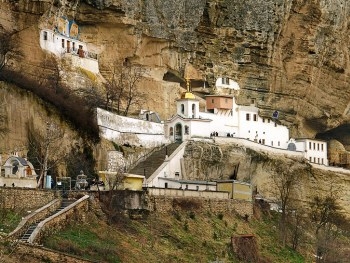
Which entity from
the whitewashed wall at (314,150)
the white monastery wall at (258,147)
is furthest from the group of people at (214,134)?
the whitewashed wall at (314,150)

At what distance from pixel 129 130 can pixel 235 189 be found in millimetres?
7820

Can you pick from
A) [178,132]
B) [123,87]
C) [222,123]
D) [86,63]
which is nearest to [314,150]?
[222,123]

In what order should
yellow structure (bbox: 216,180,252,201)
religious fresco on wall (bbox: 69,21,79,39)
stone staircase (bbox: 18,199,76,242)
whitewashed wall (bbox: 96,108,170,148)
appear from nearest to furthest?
stone staircase (bbox: 18,199,76,242) → yellow structure (bbox: 216,180,252,201) → whitewashed wall (bbox: 96,108,170,148) → religious fresco on wall (bbox: 69,21,79,39)

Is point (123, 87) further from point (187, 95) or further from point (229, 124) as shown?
point (229, 124)

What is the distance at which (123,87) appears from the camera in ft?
224

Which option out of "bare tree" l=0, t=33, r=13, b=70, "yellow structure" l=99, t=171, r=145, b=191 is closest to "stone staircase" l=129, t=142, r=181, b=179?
"yellow structure" l=99, t=171, r=145, b=191

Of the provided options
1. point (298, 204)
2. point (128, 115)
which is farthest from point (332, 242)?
point (128, 115)

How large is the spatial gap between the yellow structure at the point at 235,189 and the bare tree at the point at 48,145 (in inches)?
367

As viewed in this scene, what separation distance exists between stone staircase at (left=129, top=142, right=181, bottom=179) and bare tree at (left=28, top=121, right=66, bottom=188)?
5.98 meters

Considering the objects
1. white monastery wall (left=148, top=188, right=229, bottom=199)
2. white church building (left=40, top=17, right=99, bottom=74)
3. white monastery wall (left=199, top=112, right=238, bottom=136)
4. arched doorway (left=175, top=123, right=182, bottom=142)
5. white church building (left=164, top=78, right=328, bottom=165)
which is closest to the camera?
white monastery wall (left=148, top=188, right=229, bottom=199)

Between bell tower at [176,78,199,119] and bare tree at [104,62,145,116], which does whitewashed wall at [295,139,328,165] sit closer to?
bell tower at [176,78,199,119]

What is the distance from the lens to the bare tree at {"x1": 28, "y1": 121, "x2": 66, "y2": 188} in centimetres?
5409

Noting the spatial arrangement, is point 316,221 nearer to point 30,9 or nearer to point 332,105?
point 332,105

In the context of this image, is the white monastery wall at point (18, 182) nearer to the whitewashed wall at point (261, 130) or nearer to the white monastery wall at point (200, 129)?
the white monastery wall at point (200, 129)
